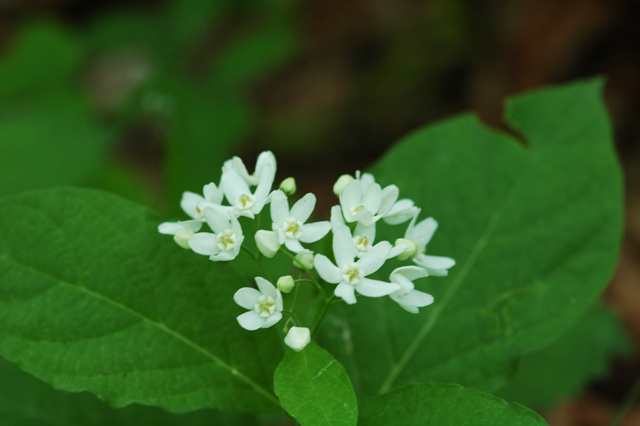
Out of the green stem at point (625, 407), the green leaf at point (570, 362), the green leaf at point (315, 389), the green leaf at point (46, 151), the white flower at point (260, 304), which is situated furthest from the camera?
the green leaf at point (46, 151)

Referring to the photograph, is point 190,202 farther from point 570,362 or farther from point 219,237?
point 570,362

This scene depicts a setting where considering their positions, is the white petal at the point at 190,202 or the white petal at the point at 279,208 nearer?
the white petal at the point at 279,208

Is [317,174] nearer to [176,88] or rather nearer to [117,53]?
[176,88]

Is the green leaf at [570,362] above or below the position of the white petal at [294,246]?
below

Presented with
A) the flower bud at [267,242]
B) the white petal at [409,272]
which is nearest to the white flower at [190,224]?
the flower bud at [267,242]

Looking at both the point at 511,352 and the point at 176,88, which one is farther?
the point at 176,88

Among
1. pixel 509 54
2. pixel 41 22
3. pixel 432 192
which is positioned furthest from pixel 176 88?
pixel 432 192

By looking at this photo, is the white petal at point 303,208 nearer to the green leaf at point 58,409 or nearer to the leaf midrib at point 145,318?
the leaf midrib at point 145,318

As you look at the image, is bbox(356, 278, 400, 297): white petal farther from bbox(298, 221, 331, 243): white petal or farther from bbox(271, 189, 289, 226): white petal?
bbox(271, 189, 289, 226): white petal
